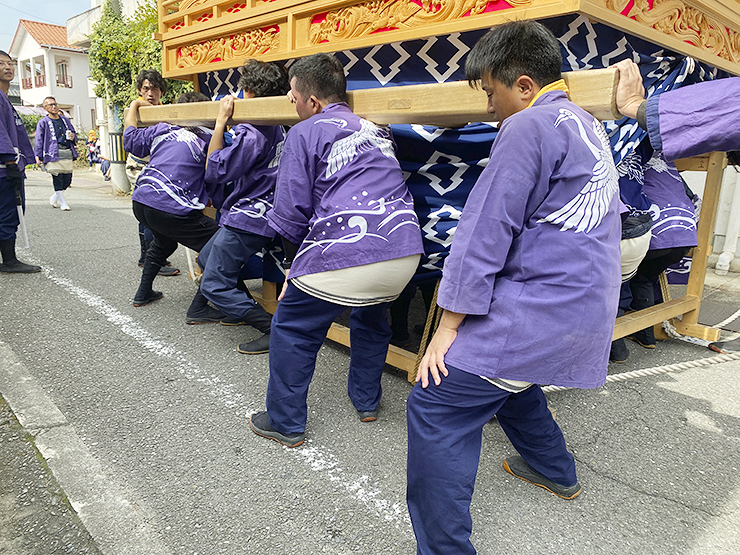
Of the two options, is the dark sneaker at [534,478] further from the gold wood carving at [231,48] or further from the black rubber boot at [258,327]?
the gold wood carving at [231,48]

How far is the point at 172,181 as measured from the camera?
3.88 meters

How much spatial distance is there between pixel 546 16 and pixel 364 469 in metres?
2.02

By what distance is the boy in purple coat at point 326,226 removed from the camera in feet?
7.54

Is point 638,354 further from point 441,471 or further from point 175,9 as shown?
point 175,9

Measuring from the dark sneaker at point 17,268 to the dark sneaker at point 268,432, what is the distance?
391 cm

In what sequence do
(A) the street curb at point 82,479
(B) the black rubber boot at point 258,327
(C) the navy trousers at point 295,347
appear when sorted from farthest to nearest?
(B) the black rubber boot at point 258,327 < (C) the navy trousers at point 295,347 < (A) the street curb at point 82,479

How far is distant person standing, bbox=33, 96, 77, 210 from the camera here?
8.89m

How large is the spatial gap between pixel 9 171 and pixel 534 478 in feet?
17.4

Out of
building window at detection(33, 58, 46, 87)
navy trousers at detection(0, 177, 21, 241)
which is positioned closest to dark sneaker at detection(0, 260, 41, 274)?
navy trousers at detection(0, 177, 21, 241)

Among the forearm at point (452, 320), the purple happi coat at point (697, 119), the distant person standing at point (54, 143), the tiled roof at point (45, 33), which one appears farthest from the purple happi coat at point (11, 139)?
the tiled roof at point (45, 33)

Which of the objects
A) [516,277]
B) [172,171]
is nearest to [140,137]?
[172,171]

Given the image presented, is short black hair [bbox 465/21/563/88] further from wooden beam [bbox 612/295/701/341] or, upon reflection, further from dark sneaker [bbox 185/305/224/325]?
dark sneaker [bbox 185/305/224/325]

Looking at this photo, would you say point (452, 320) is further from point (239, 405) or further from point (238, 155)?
point (238, 155)

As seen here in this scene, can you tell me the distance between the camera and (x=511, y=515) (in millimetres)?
2111
